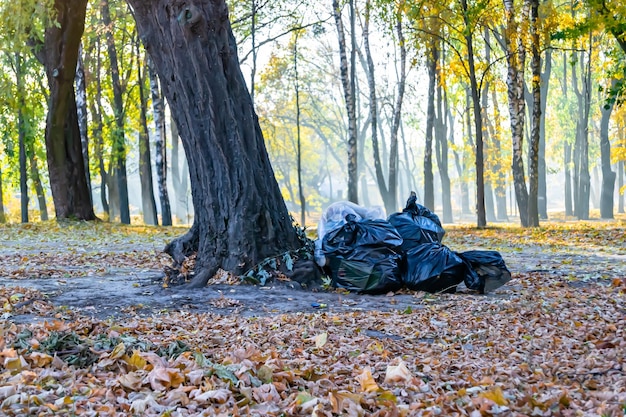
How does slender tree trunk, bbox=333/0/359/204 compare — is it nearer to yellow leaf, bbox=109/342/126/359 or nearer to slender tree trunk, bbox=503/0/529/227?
slender tree trunk, bbox=503/0/529/227

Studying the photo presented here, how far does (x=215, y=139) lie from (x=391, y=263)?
2289mm

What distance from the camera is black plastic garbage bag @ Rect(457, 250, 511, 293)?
23.3 feet

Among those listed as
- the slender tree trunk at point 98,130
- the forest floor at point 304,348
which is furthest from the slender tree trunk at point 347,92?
the forest floor at point 304,348

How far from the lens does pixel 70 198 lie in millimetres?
17938

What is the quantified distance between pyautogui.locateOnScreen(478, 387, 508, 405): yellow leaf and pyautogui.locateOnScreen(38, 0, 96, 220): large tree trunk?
1596 cm

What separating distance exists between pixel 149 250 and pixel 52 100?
7.74m

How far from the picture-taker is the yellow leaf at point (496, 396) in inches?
127

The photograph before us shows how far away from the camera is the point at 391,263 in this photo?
23.6 ft

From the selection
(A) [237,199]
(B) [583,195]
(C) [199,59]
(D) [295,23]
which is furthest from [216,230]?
(B) [583,195]

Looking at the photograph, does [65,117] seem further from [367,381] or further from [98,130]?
[367,381]

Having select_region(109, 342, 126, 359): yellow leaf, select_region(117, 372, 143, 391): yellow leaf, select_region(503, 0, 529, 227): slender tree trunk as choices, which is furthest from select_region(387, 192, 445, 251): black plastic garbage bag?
select_region(503, 0, 529, 227): slender tree trunk

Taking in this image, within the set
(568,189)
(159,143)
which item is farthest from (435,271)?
(568,189)

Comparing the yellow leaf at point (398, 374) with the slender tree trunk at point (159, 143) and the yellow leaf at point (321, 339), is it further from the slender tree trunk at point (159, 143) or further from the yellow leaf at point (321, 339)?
the slender tree trunk at point (159, 143)

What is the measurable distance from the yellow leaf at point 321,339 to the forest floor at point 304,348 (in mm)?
13
